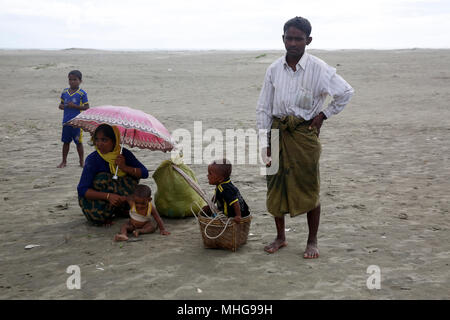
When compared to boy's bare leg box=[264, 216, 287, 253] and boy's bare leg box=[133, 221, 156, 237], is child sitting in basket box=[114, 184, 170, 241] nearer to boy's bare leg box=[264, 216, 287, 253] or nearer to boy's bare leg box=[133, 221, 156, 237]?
boy's bare leg box=[133, 221, 156, 237]

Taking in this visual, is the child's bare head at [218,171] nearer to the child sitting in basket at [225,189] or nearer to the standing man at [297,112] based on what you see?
the child sitting in basket at [225,189]

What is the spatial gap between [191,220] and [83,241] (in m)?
1.17

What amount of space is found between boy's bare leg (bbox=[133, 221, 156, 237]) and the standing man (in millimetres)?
1336

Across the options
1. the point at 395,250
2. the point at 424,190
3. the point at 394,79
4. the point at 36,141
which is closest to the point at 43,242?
the point at 395,250

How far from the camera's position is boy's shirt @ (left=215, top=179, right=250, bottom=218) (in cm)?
411

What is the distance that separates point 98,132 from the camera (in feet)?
15.3

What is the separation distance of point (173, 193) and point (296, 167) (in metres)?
1.72

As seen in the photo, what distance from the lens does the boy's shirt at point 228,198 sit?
411cm

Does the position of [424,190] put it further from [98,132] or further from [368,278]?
[98,132]

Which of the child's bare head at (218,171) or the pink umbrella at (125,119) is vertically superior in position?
the pink umbrella at (125,119)
